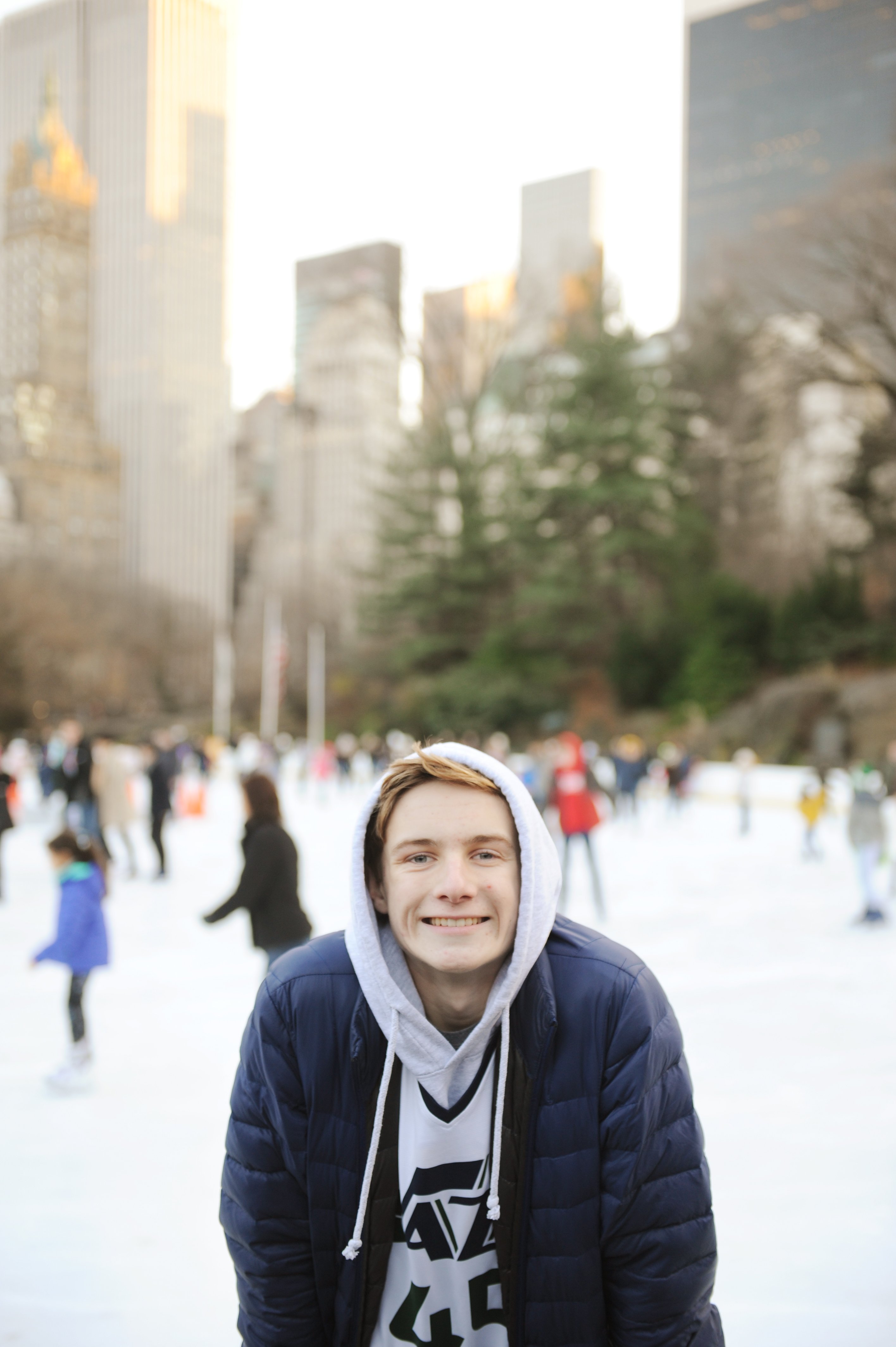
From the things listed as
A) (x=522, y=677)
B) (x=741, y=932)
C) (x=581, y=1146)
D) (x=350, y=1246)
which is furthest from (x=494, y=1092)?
(x=522, y=677)

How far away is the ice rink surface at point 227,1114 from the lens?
8.32ft

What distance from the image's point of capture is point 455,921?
1317mm

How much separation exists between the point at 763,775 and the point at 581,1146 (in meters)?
17.7

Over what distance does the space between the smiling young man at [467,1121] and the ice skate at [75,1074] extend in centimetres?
299

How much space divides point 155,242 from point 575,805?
29.4 metres

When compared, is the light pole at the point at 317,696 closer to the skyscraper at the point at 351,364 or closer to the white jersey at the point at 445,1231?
the skyscraper at the point at 351,364

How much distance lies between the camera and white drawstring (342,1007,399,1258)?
4.31 feet

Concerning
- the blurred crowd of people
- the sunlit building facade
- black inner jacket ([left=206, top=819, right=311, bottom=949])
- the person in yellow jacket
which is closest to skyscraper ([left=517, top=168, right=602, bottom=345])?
the sunlit building facade

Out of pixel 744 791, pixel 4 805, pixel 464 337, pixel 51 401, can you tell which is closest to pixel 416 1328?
pixel 4 805

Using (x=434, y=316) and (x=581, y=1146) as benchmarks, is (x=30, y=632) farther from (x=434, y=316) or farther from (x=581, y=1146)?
(x=581, y=1146)

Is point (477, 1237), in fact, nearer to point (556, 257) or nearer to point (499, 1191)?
point (499, 1191)

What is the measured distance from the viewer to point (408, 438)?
105 ft

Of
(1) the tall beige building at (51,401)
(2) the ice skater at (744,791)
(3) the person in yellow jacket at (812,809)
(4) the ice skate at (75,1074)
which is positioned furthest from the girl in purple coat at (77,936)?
(1) the tall beige building at (51,401)

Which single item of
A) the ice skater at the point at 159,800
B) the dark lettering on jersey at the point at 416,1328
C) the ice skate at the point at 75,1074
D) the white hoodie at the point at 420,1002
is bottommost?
the ice skate at the point at 75,1074
